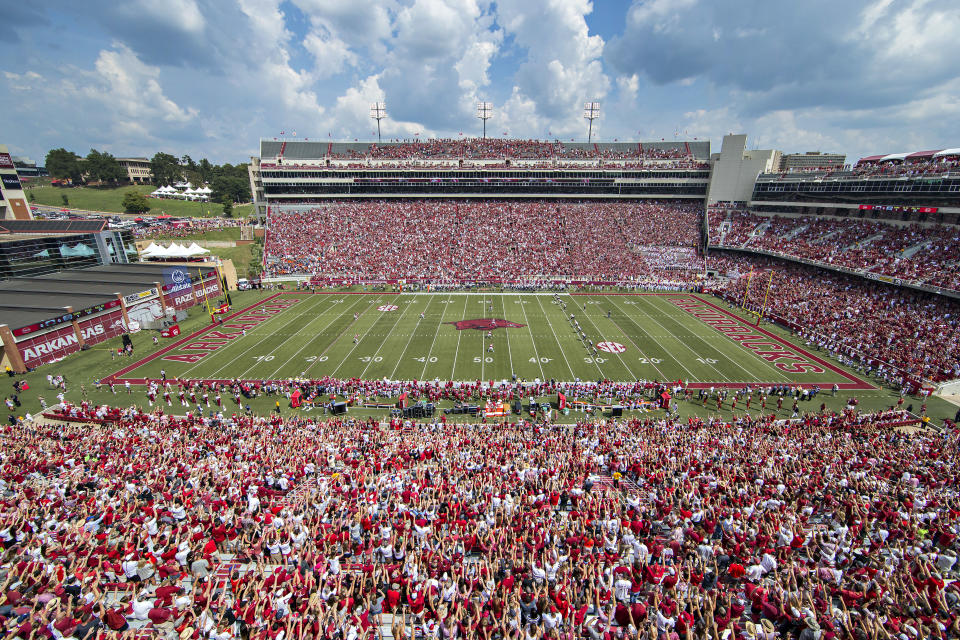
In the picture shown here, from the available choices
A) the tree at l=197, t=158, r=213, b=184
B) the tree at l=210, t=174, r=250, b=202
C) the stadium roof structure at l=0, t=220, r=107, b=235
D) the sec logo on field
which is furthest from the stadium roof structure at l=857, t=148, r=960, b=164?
the tree at l=197, t=158, r=213, b=184

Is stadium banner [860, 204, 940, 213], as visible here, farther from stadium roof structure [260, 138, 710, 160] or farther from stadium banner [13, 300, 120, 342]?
stadium banner [13, 300, 120, 342]

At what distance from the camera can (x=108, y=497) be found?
10.5m

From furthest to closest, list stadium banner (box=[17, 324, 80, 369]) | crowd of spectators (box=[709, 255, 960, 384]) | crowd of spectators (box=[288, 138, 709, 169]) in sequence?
crowd of spectators (box=[288, 138, 709, 169]) < crowd of spectators (box=[709, 255, 960, 384]) < stadium banner (box=[17, 324, 80, 369])

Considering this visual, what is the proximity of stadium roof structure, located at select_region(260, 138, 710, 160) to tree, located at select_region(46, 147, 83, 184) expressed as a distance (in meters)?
69.5

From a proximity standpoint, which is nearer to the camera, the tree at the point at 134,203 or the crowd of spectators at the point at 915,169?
the crowd of spectators at the point at 915,169

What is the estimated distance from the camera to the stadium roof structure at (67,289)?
2666cm

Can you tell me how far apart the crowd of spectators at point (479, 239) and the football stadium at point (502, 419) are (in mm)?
489

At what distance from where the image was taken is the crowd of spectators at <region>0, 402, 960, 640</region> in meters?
6.79

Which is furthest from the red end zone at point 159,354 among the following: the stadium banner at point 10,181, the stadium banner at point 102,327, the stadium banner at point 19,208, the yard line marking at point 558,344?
the stadium banner at point 10,181

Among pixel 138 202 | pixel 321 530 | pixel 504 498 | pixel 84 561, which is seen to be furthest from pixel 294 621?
pixel 138 202

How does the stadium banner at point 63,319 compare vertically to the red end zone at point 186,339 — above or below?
above

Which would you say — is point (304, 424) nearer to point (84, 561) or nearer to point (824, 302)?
point (84, 561)

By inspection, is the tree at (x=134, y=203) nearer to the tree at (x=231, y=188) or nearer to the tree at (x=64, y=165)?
the tree at (x=231, y=188)

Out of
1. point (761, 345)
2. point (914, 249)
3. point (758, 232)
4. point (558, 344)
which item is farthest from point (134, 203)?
point (914, 249)
